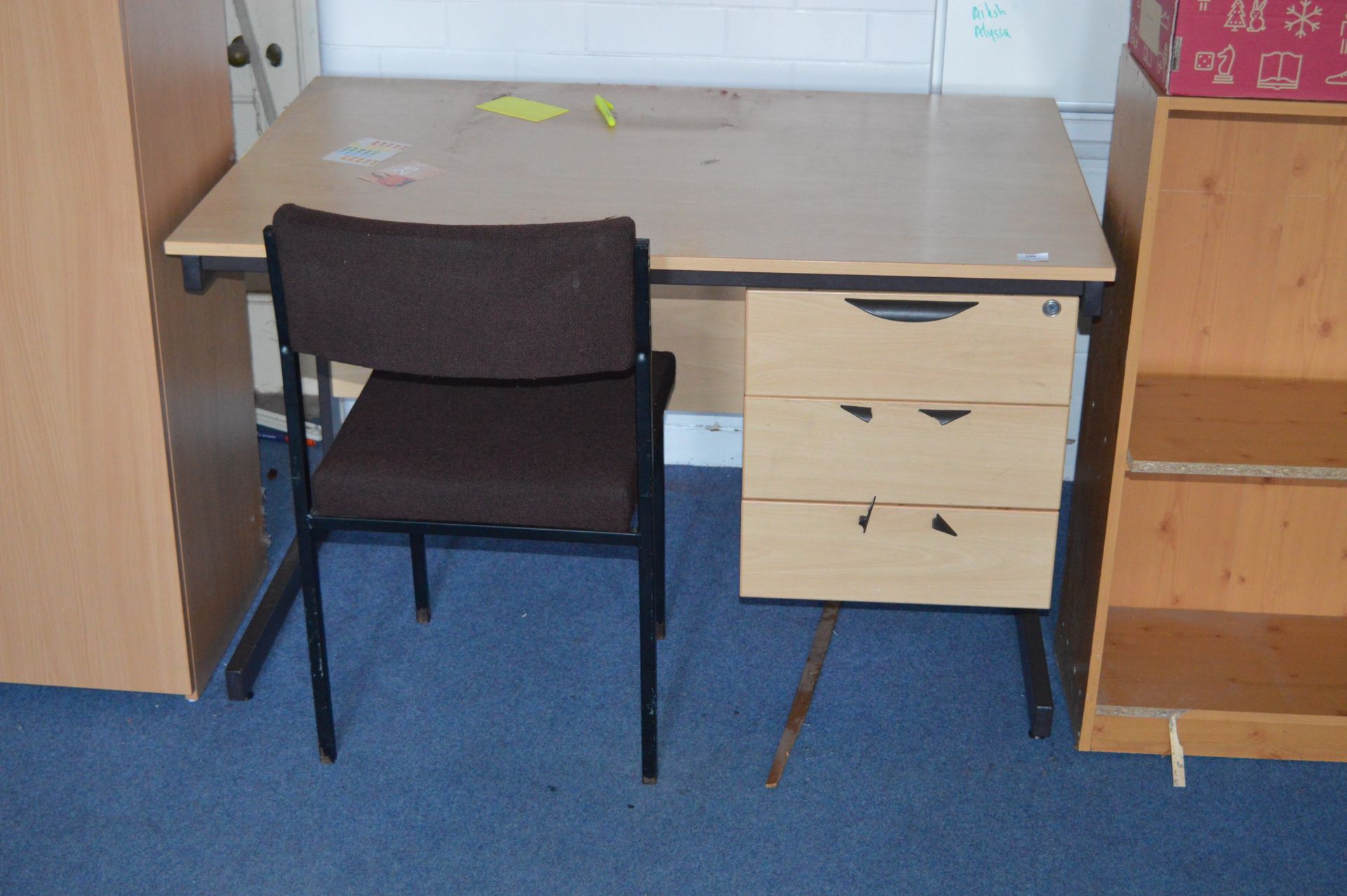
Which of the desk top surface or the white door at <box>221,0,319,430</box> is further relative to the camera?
the white door at <box>221,0,319,430</box>

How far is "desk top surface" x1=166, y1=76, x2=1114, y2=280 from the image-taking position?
1839 millimetres

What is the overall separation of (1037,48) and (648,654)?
126 centimetres

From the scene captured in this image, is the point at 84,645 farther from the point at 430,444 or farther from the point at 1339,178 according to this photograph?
the point at 1339,178

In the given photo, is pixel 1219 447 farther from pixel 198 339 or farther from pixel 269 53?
pixel 269 53

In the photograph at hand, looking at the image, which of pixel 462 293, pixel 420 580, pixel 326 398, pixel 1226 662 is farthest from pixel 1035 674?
pixel 326 398

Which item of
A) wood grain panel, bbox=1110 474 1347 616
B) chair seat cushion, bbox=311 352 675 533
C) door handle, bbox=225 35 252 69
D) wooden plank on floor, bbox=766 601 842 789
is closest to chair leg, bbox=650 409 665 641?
chair seat cushion, bbox=311 352 675 533

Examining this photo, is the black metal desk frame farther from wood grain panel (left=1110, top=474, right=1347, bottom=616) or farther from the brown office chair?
wood grain panel (left=1110, top=474, right=1347, bottom=616)

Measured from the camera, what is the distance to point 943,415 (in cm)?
192

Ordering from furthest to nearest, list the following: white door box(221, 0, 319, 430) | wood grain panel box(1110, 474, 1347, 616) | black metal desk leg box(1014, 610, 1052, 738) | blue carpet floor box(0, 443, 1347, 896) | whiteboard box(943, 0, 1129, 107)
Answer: white door box(221, 0, 319, 430), whiteboard box(943, 0, 1129, 107), wood grain panel box(1110, 474, 1347, 616), black metal desk leg box(1014, 610, 1052, 738), blue carpet floor box(0, 443, 1347, 896)

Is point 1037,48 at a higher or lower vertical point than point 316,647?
higher

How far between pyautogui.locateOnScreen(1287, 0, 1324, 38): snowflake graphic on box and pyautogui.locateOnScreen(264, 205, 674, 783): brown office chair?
0.83m

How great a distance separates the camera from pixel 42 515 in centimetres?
208

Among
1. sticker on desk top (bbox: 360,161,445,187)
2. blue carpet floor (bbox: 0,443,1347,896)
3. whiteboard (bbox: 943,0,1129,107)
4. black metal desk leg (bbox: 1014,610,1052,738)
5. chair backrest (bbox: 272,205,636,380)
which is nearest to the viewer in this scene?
chair backrest (bbox: 272,205,636,380)

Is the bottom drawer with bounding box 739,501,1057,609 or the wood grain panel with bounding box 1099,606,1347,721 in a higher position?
the bottom drawer with bounding box 739,501,1057,609
